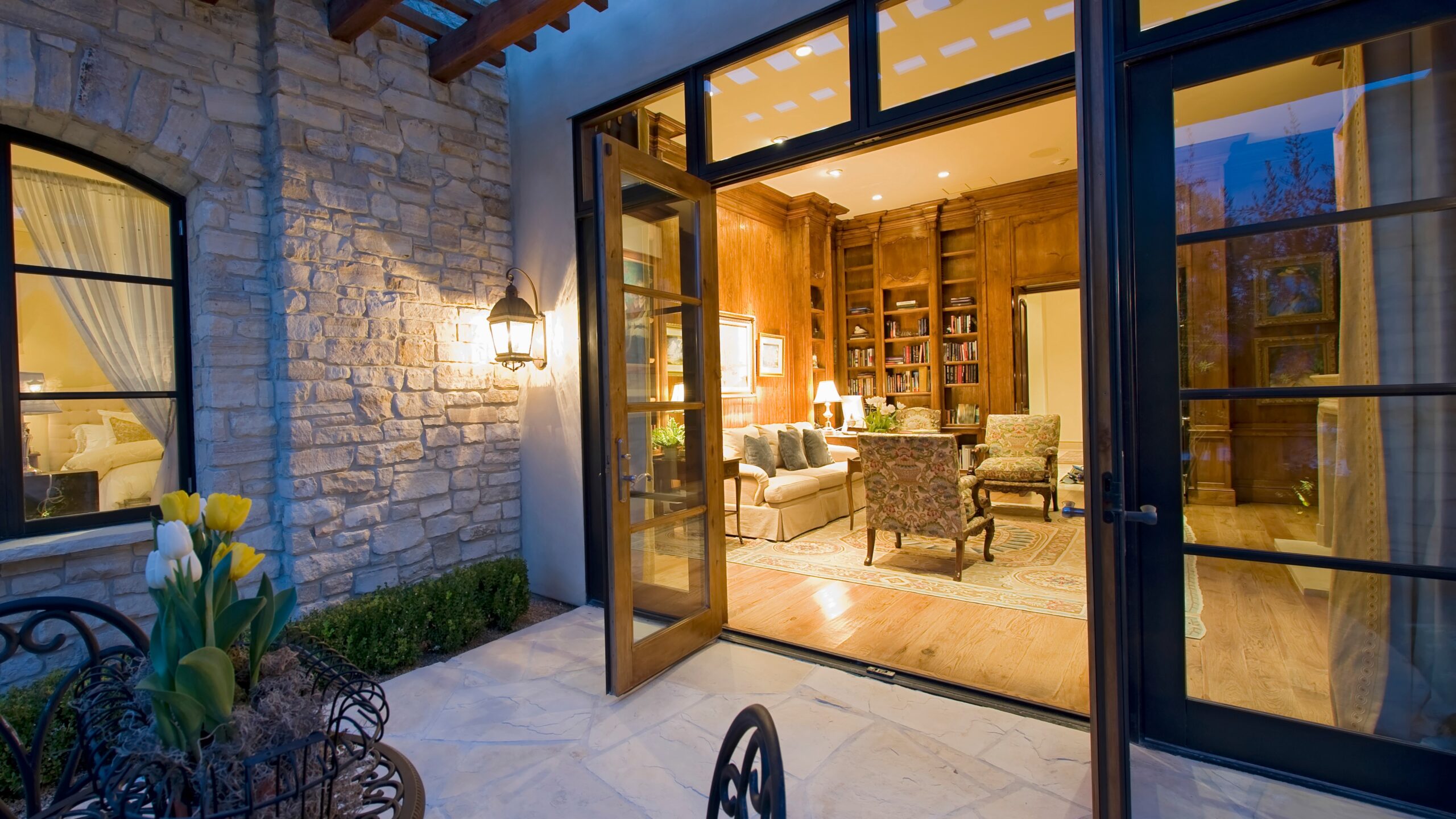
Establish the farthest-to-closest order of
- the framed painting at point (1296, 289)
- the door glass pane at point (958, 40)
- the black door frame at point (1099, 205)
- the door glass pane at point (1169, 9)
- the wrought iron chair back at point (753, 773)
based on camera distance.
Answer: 1. the door glass pane at point (958, 40)
2. the door glass pane at point (1169, 9)
3. the framed painting at point (1296, 289)
4. the black door frame at point (1099, 205)
5. the wrought iron chair back at point (753, 773)

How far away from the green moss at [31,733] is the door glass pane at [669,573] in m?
1.94

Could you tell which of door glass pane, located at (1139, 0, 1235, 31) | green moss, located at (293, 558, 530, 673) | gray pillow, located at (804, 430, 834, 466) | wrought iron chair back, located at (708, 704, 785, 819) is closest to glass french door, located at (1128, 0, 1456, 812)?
door glass pane, located at (1139, 0, 1235, 31)

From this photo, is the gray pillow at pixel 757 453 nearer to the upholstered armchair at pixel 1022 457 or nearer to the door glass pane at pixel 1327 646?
the upholstered armchair at pixel 1022 457

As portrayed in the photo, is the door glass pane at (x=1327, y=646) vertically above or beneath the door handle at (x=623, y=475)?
beneath

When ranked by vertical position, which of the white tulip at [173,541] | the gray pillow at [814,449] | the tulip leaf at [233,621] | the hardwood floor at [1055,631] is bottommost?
the hardwood floor at [1055,631]

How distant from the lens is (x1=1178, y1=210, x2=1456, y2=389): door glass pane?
1697 mm

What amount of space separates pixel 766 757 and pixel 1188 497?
74.8 inches

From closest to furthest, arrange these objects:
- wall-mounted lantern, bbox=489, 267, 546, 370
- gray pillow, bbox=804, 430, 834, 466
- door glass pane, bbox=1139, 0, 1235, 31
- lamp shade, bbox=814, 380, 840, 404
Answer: door glass pane, bbox=1139, 0, 1235, 31, wall-mounted lantern, bbox=489, 267, 546, 370, gray pillow, bbox=804, 430, 834, 466, lamp shade, bbox=814, 380, 840, 404

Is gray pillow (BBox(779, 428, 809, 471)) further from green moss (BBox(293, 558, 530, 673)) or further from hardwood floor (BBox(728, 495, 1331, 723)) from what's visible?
green moss (BBox(293, 558, 530, 673))

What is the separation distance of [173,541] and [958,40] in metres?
2.89

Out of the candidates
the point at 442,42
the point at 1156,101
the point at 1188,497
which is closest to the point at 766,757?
the point at 1188,497

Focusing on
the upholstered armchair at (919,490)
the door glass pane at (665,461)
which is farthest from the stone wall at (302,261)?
the upholstered armchair at (919,490)

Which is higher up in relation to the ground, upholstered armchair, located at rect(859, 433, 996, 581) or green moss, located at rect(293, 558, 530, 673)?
upholstered armchair, located at rect(859, 433, 996, 581)

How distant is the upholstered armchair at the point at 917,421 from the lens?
24.3 feet
